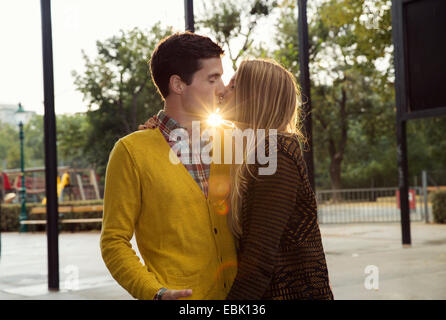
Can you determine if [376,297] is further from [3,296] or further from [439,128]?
[439,128]

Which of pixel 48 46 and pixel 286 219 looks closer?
pixel 286 219

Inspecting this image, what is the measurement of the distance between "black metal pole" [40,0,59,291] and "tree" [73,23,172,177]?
245 inches

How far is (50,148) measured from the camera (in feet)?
27.4

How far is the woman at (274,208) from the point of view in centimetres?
197

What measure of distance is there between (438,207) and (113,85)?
33.7 ft

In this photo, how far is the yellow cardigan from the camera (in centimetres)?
207

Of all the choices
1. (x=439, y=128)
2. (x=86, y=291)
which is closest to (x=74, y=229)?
(x=86, y=291)

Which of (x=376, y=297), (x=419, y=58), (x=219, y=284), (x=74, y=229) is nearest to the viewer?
(x=219, y=284)

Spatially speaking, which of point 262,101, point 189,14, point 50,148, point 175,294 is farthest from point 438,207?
point 175,294

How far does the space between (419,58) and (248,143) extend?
30.1 ft

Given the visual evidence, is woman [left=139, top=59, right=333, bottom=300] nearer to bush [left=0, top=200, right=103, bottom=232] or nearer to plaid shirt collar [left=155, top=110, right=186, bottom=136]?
plaid shirt collar [left=155, top=110, right=186, bottom=136]

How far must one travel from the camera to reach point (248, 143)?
213 cm

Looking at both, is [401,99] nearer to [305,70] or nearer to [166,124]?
[305,70]

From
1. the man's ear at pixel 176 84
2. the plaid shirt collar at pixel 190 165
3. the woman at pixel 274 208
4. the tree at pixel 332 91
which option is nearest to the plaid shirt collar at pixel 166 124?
the plaid shirt collar at pixel 190 165
